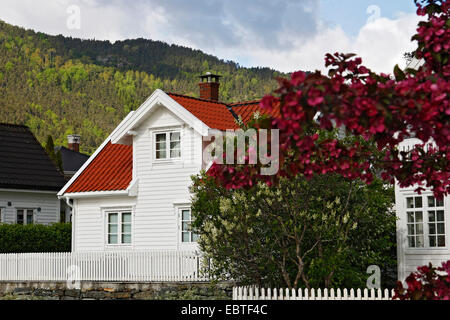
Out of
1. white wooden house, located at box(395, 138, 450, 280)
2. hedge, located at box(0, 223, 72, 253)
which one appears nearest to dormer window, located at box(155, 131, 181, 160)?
white wooden house, located at box(395, 138, 450, 280)

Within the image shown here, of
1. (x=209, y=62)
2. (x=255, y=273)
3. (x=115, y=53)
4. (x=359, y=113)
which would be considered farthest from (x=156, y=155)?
(x=115, y=53)

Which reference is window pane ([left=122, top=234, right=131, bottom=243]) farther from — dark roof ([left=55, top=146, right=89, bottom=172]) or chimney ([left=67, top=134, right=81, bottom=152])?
chimney ([left=67, top=134, right=81, bottom=152])

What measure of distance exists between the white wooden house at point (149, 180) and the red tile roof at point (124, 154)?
4 cm

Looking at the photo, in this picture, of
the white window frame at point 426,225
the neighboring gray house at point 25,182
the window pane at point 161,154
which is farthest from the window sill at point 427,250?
the neighboring gray house at point 25,182

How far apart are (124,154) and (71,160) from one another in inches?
1378

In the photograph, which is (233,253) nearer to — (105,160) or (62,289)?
(62,289)

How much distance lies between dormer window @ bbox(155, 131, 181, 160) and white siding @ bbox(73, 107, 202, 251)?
20cm

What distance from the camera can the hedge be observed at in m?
31.5

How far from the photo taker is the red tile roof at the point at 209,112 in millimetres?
25625

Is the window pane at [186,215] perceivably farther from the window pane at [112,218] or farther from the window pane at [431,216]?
the window pane at [431,216]

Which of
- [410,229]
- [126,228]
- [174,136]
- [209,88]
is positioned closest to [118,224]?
[126,228]

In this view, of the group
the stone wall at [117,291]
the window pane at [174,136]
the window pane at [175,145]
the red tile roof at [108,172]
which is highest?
the window pane at [174,136]

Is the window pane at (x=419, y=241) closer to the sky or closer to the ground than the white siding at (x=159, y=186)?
closer to the ground

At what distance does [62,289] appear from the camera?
2447 centimetres
